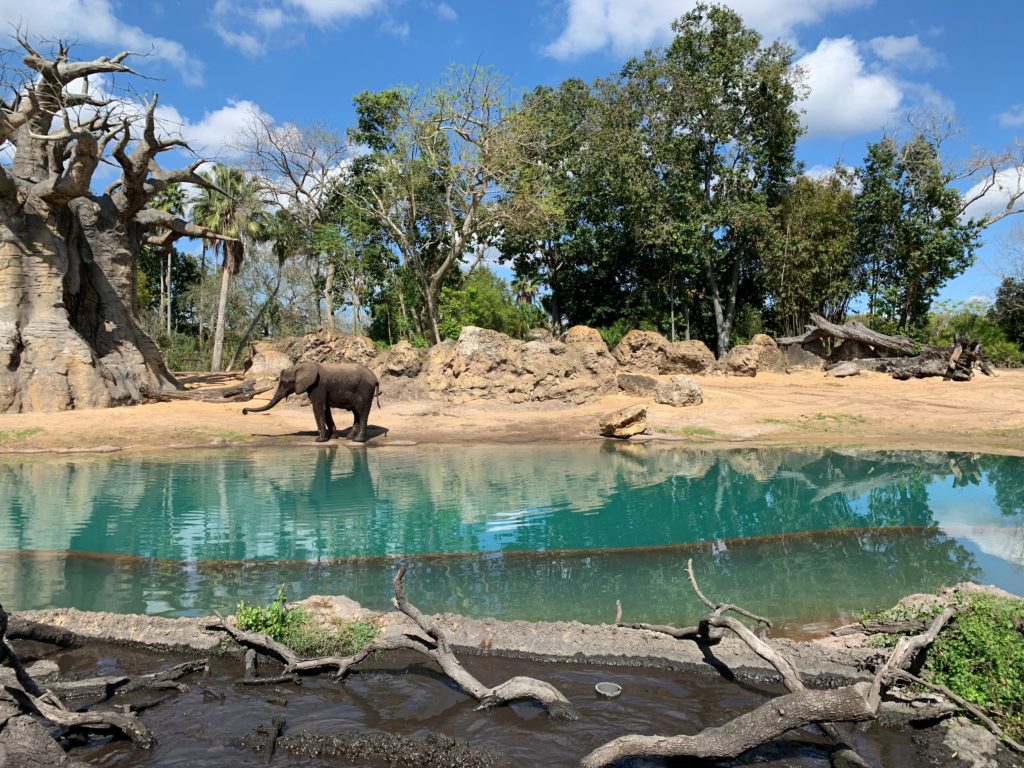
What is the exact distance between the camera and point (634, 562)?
833cm

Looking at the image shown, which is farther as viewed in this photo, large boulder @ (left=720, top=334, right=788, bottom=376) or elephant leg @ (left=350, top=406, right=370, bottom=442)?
large boulder @ (left=720, top=334, right=788, bottom=376)

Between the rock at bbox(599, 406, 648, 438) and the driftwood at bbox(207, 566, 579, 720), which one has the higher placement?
the rock at bbox(599, 406, 648, 438)

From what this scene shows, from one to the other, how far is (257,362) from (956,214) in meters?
27.4

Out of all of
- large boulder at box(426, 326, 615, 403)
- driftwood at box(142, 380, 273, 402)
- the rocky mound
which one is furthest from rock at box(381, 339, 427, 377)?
driftwood at box(142, 380, 273, 402)

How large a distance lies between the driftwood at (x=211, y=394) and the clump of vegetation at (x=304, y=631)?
18.2 meters

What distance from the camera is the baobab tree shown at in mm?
Result: 19188

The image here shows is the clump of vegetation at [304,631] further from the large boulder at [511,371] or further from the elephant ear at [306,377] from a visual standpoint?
the large boulder at [511,371]

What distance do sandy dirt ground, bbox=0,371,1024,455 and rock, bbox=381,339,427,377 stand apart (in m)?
1.09

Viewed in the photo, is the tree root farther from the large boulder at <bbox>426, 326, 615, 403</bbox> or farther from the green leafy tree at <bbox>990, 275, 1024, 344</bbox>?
the green leafy tree at <bbox>990, 275, 1024, 344</bbox>

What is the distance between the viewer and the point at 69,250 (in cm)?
2183

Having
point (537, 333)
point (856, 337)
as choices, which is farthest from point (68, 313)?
point (856, 337)

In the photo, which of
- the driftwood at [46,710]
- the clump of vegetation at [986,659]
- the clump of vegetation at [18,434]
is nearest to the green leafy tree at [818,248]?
the clump of vegetation at [18,434]

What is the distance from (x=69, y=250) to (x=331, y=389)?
10534 millimetres

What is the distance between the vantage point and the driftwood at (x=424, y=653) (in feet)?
15.3
